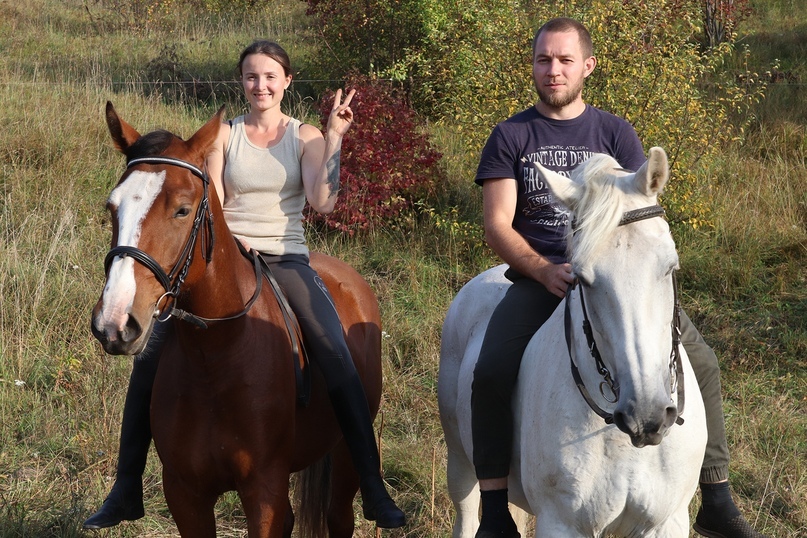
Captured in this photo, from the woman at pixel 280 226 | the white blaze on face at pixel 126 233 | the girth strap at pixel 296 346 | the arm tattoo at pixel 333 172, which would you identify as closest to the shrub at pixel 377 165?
the woman at pixel 280 226

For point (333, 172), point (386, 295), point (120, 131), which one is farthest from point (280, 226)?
point (386, 295)

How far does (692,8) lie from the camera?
344 inches

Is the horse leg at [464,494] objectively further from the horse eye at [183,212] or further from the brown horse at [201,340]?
the horse eye at [183,212]

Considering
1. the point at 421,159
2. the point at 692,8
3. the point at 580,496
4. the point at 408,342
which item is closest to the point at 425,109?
the point at 421,159

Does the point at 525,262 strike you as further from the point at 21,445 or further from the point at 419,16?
the point at 419,16

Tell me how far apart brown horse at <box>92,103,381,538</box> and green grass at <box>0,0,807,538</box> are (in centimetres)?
125

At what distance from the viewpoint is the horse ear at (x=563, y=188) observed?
110 inches

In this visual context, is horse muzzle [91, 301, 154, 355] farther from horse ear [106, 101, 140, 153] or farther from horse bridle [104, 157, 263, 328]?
horse ear [106, 101, 140, 153]

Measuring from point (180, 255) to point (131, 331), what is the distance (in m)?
0.39

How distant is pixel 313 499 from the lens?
4527mm

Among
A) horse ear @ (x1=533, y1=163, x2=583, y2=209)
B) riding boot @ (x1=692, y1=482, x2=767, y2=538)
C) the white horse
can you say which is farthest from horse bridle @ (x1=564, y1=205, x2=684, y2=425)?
riding boot @ (x1=692, y1=482, x2=767, y2=538)

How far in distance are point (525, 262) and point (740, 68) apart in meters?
11.1

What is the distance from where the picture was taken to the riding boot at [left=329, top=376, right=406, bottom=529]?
154 inches

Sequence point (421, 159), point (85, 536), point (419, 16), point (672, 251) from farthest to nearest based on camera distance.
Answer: point (419, 16) < point (421, 159) < point (85, 536) < point (672, 251)
